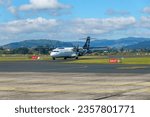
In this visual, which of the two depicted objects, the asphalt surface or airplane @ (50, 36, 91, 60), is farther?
airplane @ (50, 36, 91, 60)

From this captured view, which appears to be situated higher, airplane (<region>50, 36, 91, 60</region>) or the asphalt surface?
airplane (<region>50, 36, 91, 60</region>)

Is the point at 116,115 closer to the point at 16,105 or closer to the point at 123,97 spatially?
the point at 16,105

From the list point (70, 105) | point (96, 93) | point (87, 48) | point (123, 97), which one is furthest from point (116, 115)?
point (87, 48)

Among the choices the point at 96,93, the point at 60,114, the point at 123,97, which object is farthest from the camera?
the point at 96,93

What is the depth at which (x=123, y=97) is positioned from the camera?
70.2ft

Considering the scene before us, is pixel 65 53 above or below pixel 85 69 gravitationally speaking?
above

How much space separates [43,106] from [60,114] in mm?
557

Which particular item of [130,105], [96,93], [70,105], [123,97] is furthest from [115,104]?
[96,93]

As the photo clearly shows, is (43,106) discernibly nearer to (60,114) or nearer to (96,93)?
(60,114)

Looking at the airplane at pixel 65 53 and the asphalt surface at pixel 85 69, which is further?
the airplane at pixel 65 53

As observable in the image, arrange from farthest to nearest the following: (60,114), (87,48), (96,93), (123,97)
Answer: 1. (87,48)
2. (96,93)
3. (123,97)
4. (60,114)

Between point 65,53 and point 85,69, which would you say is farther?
point 65,53

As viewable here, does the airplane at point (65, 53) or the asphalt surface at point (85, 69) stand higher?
the airplane at point (65, 53)

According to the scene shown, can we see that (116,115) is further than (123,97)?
No
